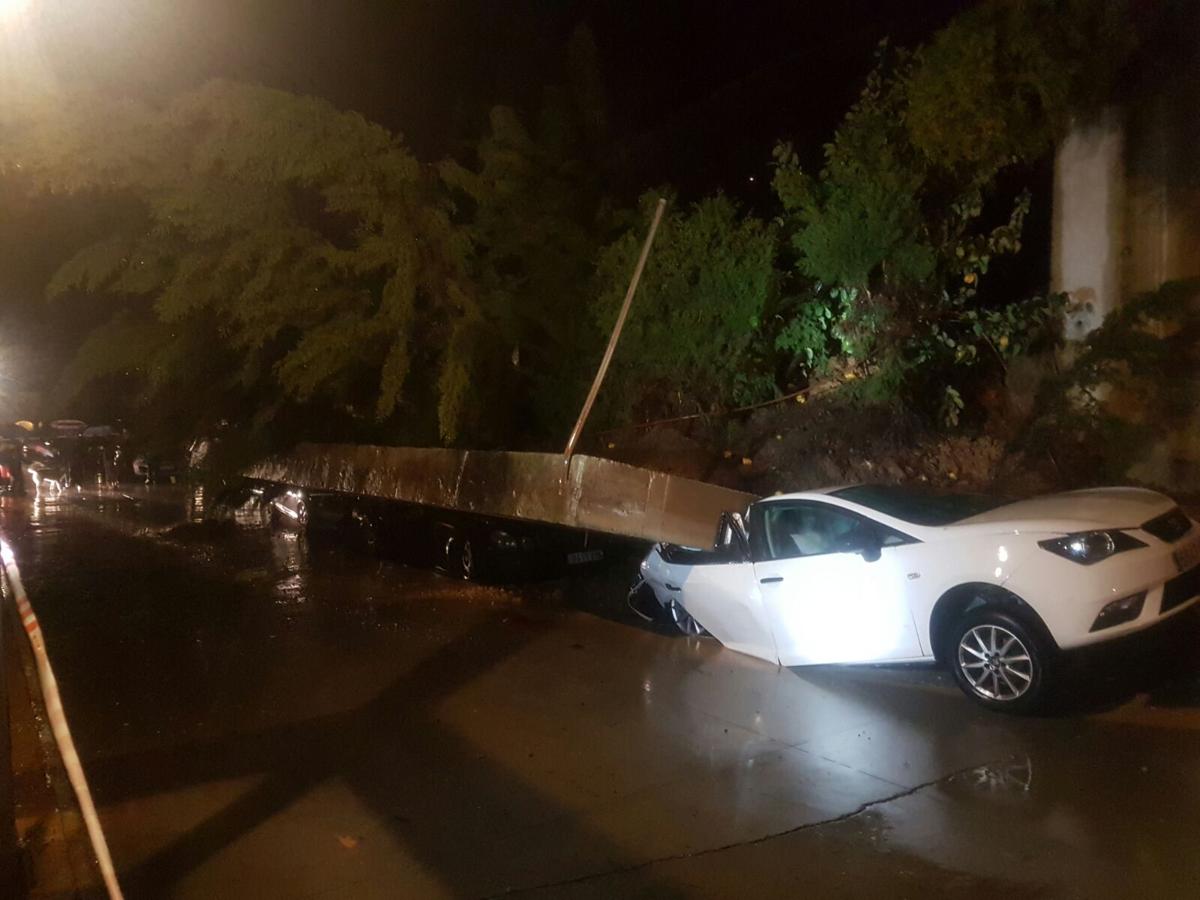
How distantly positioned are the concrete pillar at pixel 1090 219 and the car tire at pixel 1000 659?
19.6ft

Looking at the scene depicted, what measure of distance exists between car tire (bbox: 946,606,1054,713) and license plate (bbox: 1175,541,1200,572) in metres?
1.10

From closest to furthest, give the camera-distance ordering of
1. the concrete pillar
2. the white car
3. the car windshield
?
the white car → the car windshield → the concrete pillar

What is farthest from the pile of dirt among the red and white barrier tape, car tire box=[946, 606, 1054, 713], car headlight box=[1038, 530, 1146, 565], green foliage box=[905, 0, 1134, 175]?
the red and white barrier tape

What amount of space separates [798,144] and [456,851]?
44.4 ft

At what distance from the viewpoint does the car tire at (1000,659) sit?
22.2 feet

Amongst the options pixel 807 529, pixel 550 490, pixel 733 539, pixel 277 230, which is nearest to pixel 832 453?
pixel 550 490

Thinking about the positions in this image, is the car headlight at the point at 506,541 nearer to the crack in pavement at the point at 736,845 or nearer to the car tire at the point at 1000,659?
the car tire at the point at 1000,659

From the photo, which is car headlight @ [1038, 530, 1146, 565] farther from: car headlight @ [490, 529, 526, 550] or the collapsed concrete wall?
car headlight @ [490, 529, 526, 550]

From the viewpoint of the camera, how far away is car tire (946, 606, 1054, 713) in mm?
6754

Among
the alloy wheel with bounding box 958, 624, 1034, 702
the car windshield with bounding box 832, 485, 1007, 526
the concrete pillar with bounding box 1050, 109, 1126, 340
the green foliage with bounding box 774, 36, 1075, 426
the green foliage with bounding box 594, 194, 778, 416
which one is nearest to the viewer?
the alloy wheel with bounding box 958, 624, 1034, 702

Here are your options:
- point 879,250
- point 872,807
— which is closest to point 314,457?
point 879,250

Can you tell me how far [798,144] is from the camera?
16734mm

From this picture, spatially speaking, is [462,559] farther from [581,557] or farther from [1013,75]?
[1013,75]

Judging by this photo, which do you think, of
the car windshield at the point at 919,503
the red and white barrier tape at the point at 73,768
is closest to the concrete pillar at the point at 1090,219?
the car windshield at the point at 919,503
